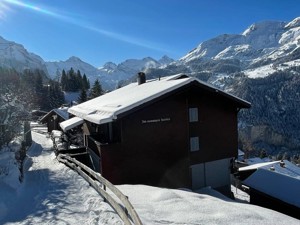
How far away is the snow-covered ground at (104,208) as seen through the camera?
9.25 metres

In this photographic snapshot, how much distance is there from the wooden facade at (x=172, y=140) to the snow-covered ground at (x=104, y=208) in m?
4.93

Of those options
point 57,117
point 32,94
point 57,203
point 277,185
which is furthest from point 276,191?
point 32,94

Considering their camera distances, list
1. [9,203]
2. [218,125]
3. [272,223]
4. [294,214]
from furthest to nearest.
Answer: [218,125]
[294,214]
[9,203]
[272,223]

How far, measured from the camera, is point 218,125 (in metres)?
23.0

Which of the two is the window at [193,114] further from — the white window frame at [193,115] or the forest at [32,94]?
the forest at [32,94]

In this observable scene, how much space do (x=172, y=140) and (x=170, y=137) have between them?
258mm

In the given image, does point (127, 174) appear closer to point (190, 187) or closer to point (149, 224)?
point (190, 187)

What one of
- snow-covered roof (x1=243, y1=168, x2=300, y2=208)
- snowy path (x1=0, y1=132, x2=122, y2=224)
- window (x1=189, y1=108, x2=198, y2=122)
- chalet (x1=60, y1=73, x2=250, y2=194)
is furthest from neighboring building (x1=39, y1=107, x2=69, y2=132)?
snow-covered roof (x1=243, y1=168, x2=300, y2=208)

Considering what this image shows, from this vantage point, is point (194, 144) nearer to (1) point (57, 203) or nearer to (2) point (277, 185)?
(2) point (277, 185)

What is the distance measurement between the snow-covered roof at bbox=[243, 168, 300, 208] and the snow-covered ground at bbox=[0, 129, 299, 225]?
7.52m

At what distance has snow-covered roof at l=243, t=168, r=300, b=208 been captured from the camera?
17859 mm

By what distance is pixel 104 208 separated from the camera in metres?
10.0

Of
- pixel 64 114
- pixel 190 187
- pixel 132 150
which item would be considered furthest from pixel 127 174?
pixel 64 114

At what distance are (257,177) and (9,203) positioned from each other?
15.3 metres
